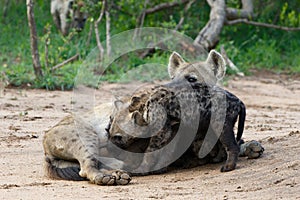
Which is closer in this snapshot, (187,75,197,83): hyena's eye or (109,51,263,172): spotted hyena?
(109,51,263,172): spotted hyena

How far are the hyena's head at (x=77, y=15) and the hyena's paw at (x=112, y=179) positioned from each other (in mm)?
6804

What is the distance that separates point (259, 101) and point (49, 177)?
4473 mm

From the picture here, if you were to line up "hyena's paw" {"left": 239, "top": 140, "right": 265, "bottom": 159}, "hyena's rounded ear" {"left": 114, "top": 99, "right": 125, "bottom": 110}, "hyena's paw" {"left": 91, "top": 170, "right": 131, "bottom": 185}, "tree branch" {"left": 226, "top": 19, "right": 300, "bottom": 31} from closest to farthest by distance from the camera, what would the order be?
"hyena's paw" {"left": 91, "top": 170, "right": 131, "bottom": 185}
"hyena's paw" {"left": 239, "top": 140, "right": 265, "bottom": 159}
"hyena's rounded ear" {"left": 114, "top": 99, "right": 125, "bottom": 110}
"tree branch" {"left": 226, "top": 19, "right": 300, "bottom": 31}

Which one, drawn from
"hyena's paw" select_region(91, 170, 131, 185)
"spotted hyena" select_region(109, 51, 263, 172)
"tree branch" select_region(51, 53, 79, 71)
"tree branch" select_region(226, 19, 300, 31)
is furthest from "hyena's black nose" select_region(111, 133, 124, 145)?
"tree branch" select_region(226, 19, 300, 31)

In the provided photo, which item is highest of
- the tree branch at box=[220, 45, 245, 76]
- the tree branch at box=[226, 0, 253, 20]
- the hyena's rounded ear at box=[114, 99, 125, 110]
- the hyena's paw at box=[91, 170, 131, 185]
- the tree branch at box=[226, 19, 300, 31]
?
the hyena's rounded ear at box=[114, 99, 125, 110]

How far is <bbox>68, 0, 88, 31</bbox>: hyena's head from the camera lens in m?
10.9

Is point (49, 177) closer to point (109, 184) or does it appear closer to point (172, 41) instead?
point (109, 184)

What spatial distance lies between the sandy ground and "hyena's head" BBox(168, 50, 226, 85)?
586 millimetres

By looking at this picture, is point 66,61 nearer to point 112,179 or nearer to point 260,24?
point 260,24

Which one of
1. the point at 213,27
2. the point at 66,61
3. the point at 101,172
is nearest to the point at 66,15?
the point at 66,61

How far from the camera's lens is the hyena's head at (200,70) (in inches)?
217

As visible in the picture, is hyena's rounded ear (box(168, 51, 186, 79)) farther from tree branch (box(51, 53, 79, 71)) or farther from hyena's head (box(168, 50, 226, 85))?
tree branch (box(51, 53, 79, 71))

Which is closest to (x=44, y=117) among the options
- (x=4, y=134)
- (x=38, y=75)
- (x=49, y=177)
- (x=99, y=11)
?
(x=4, y=134)

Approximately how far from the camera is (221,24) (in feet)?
35.7
